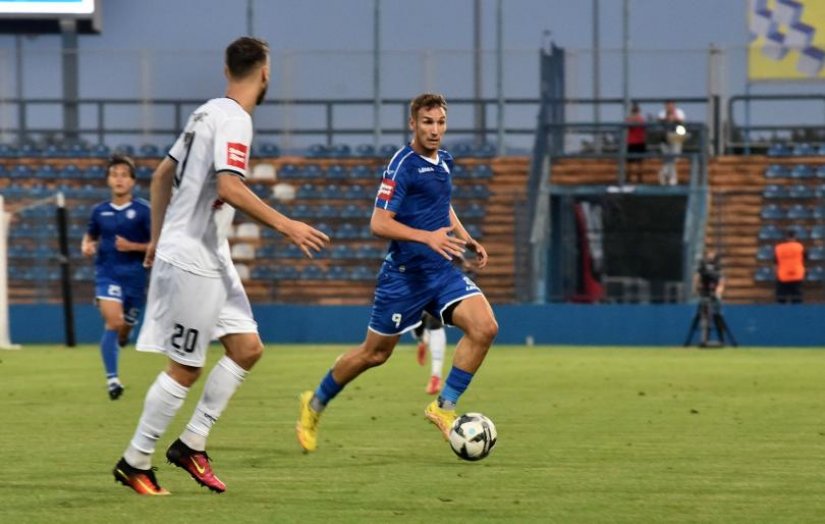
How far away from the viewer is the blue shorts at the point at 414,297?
1122 cm

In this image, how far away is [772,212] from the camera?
33406 millimetres

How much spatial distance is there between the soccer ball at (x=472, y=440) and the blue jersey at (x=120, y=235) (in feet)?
22.8

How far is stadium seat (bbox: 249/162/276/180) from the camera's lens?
35031 mm

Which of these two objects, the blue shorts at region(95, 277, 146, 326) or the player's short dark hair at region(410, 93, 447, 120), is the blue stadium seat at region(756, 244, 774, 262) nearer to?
the blue shorts at region(95, 277, 146, 326)

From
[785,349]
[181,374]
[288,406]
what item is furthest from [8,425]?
[785,349]

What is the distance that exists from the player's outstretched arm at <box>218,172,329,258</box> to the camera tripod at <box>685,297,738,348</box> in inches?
911

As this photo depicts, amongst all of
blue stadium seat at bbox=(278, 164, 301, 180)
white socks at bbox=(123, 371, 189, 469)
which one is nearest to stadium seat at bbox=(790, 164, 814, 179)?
blue stadium seat at bbox=(278, 164, 301, 180)

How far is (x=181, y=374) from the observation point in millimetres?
8414

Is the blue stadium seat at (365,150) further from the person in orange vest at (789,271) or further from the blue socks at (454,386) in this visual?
the blue socks at (454,386)

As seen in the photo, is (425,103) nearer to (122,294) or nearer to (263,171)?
(122,294)

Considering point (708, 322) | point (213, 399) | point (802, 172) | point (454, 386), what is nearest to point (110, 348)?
point (454, 386)

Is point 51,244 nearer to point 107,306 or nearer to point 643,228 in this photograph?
point 643,228

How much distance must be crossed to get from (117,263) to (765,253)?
18695mm

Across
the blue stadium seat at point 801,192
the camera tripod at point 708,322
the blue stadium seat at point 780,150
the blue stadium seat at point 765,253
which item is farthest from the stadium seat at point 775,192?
the camera tripod at point 708,322
